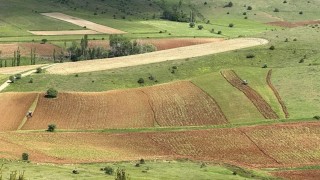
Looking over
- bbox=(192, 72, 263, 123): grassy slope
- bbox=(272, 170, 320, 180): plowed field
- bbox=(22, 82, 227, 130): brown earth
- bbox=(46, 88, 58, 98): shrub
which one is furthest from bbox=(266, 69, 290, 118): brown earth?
bbox=(46, 88, 58, 98): shrub

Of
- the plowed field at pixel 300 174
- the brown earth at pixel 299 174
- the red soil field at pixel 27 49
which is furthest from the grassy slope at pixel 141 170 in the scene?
the red soil field at pixel 27 49

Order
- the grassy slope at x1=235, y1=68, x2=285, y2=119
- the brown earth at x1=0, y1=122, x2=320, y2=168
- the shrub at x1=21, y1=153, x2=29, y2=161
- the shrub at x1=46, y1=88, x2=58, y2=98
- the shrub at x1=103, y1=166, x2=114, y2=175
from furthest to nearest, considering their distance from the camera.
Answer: the shrub at x1=46, y1=88, x2=58, y2=98
the grassy slope at x1=235, y1=68, x2=285, y2=119
the brown earth at x1=0, y1=122, x2=320, y2=168
the shrub at x1=21, y1=153, x2=29, y2=161
the shrub at x1=103, y1=166, x2=114, y2=175

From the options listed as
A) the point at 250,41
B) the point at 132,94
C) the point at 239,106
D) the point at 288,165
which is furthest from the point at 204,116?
the point at 250,41

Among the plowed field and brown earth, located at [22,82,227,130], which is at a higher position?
the plowed field

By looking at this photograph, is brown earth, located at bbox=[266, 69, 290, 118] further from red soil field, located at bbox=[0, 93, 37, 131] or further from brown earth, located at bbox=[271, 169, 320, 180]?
A: red soil field, located at bbox=[0, 93, 37, 131]

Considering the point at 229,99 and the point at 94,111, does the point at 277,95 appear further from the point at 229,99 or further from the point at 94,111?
the point at 94,111

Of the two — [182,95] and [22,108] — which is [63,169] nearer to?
[22,108]

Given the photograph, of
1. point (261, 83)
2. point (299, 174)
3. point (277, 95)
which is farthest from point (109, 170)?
point (261, 83)
